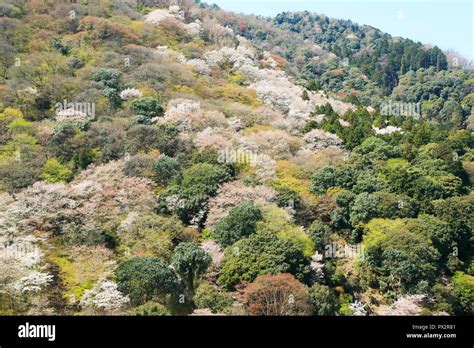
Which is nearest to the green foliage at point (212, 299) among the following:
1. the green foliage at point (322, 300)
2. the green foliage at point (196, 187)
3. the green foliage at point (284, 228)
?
the green foliage at point (322, 300)

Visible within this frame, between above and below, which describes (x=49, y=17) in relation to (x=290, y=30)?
below

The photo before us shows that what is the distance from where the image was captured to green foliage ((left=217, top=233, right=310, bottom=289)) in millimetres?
34375

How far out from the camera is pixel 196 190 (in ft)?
139

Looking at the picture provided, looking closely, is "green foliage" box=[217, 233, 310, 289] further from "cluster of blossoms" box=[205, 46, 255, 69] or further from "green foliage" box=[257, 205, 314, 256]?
"cluster of blossoms" box=[205, 46, 255, 69]

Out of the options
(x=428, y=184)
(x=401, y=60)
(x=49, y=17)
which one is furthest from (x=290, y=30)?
(x=428, y=184)

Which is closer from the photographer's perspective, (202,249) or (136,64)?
(202,249)

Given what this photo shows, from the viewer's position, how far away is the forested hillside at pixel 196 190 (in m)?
33.1

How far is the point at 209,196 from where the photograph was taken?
4253 centimetres

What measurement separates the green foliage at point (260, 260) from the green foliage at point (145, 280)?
3.80 meters

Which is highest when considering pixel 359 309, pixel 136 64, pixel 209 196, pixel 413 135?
pixel 136 64

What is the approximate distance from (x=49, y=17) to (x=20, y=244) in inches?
1855

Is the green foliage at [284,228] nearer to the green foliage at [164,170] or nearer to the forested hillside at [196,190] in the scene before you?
the forested hillside at [196,190]

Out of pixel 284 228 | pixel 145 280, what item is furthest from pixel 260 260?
pixel 145 280
